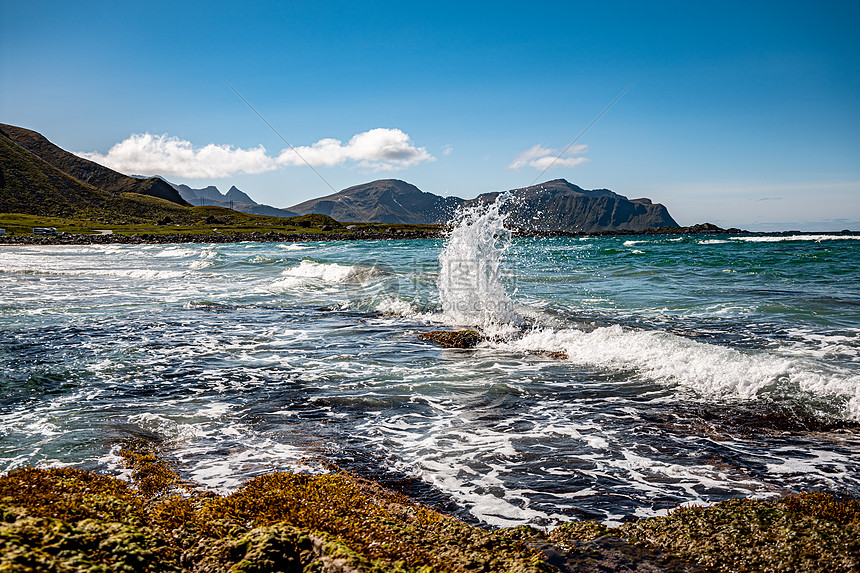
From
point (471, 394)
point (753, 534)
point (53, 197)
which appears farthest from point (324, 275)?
point (53, 197)

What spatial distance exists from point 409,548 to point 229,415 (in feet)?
16.1

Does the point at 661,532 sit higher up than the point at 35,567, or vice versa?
the point at 35,567

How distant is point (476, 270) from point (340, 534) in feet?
46.6

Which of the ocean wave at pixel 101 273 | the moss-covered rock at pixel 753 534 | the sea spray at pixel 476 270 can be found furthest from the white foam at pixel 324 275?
the moss-covered rock at pixel 753 534

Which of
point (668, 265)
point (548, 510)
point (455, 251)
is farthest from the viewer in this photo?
point (668, 265)

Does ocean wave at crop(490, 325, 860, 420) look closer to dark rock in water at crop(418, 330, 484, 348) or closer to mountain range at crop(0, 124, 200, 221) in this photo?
dark rock in water at crop(418, 330, 484, 348)

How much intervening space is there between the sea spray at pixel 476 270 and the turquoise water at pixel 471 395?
0.09 meters

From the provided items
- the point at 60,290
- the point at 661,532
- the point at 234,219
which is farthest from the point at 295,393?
the point at 234,219

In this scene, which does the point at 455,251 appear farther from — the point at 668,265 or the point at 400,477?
the point at 668,265

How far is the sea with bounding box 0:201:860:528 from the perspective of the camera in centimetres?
560

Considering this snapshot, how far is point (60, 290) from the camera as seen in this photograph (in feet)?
76.8

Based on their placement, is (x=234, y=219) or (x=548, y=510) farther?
(x=234, y=219)

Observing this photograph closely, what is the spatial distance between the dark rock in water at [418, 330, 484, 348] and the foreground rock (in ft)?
26.6

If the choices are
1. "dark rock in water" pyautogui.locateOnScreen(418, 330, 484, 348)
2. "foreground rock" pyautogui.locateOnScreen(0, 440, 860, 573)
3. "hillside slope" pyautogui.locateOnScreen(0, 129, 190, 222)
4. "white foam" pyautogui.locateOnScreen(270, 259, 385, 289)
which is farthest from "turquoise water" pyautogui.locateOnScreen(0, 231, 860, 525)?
"hillside slope" pyautogui.locateOnScreen(0, 129, 190, 222)
